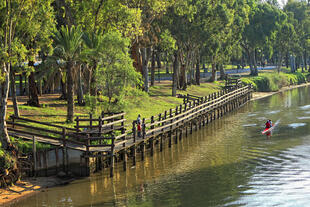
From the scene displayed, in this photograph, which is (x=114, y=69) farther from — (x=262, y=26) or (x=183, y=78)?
(x=262, y=26)

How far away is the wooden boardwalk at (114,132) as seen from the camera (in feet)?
96.9

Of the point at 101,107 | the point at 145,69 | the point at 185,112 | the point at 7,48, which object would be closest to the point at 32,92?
the point at 101,107

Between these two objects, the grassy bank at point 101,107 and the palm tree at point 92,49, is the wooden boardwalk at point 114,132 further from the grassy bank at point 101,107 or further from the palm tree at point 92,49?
the palm tree at point 92,49

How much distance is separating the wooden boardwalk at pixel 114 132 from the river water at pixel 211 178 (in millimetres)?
1414

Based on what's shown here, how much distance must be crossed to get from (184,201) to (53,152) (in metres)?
8.95

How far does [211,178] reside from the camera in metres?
29.6

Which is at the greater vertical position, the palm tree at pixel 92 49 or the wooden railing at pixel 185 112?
the palm tree at pixel 92 49

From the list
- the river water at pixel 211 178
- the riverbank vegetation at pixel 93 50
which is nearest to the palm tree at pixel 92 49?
the riverbank vegetation at pixel 93 50

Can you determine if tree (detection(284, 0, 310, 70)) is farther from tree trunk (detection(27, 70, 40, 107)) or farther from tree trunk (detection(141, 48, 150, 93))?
tree trunk (detection(27, 70, 40, 107))

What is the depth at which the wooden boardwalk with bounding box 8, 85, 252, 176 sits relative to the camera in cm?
2953

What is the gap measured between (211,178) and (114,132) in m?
8.23

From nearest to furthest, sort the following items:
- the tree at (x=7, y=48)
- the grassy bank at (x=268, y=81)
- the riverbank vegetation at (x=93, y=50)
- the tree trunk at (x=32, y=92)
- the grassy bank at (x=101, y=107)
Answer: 1. the tree at (x=7, y=48)
2. the riverbank vegetation at (x=93, y=50)
3. the grassy bank at (x=101, y=107)
4. the tree trunk at (x=32, y=92)
5. the grassy bank at (x=268, y=81)

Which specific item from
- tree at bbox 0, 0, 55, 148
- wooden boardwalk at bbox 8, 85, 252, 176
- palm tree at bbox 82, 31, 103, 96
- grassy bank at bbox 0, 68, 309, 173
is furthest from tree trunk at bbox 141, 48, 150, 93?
tree at bbox 0, 0, 55, 148

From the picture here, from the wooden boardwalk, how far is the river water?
141cm
